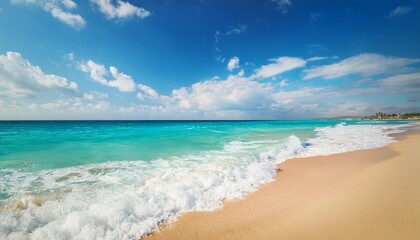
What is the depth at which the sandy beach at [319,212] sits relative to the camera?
12.9 feet

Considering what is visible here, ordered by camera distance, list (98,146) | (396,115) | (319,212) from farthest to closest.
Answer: (396,115) < (98,146) < (319,212)

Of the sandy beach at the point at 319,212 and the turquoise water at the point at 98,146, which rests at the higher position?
the turquoise water at the point at 98,146

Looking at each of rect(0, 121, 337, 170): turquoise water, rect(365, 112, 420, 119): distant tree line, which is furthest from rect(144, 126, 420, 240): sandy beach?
rect(365, 112, 420, 119): distant tree line

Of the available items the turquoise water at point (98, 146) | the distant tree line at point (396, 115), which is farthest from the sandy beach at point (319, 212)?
the distant tree line at point (396, 115)

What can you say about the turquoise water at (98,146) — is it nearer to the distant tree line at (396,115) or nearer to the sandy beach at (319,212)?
the sandy beach at (319,212)

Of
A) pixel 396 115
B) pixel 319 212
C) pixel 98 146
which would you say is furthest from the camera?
pixel 396 115

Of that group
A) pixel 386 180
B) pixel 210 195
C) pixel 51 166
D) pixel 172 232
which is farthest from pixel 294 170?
pixel 51 166

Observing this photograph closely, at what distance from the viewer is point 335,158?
418 inches

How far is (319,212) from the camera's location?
472 cm

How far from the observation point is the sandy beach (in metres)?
3.92

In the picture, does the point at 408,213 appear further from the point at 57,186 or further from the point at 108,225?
the point at 57,186

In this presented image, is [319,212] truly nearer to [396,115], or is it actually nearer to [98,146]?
[98,146]

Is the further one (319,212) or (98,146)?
(98,146)

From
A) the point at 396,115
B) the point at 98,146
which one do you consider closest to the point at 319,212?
the point at 98,146
